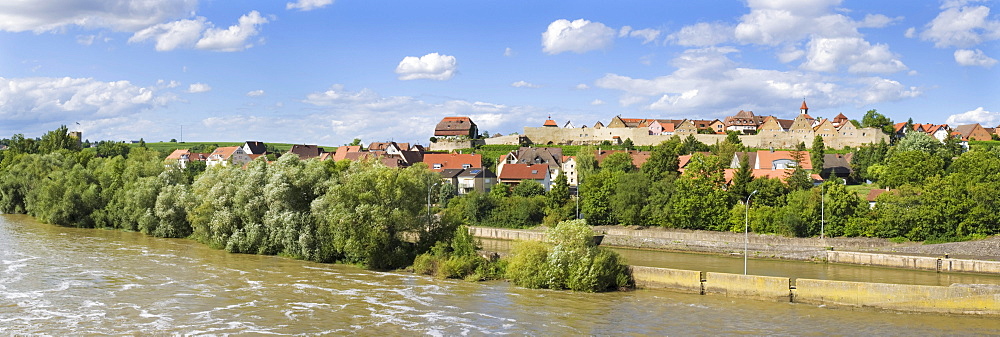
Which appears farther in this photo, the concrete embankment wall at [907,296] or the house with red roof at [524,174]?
the house with red roof at [524,174]

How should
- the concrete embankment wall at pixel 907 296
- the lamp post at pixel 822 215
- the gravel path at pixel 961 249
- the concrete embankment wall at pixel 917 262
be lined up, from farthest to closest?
the lamp post at pixel 822 215 < the gravel path at pixel 961 249 < the concrete embankment wall at pixel 917 262 < the concrete embankment wall at pixel 907 296

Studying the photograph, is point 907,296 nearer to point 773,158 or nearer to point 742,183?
point 742,183

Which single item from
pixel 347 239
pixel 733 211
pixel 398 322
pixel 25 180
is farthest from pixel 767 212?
pixel 25 180

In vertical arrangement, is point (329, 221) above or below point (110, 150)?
below

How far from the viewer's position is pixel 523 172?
69000mm

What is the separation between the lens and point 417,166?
3850cm

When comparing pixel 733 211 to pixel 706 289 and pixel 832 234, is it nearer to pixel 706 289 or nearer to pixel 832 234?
pixel 832 234

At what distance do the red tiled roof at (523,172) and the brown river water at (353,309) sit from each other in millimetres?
37179

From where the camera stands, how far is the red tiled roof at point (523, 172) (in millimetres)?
68000

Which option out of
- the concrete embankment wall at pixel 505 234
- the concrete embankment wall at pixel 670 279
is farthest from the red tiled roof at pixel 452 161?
the concrete embankment wall at pixel 670 279

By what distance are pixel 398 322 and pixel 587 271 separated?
25.0ft

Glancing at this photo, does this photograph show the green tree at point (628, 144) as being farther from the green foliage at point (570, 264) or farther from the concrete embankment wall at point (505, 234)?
the green foliage at point (570, 264)

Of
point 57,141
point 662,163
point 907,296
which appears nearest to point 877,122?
point 662,163

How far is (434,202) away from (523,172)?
13.6 metres
